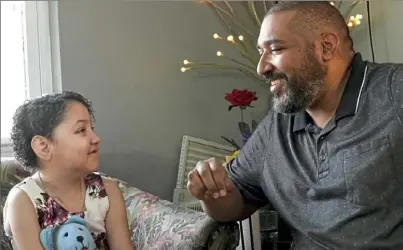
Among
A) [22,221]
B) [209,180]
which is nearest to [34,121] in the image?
[22,221]

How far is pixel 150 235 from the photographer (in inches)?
64.5

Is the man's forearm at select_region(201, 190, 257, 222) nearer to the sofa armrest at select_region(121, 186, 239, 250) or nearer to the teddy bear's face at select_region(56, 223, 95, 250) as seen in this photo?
the sofa armrest at select_region(121, 186, 239, 250)

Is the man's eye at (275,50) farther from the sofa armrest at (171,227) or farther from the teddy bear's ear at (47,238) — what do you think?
the teddy bear's ear at (47,238)

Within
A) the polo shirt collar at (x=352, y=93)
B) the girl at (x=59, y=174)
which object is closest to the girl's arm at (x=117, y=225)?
the girl at (x=59, y=174)

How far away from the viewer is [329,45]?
1395 millimetres

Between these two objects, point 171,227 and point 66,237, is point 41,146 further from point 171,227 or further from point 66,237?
point 171,227

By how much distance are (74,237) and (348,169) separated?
0.66m

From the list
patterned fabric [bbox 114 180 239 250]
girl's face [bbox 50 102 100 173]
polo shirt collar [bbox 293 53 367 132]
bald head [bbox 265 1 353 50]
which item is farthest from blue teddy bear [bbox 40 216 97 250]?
bald head [bbox 265 1 353 50]

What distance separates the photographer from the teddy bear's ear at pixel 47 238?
1346mm

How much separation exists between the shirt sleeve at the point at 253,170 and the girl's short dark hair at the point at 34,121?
46cm

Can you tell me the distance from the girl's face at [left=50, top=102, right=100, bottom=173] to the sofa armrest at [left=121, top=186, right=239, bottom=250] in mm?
296

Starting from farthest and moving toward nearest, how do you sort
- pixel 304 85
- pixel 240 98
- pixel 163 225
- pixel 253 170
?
1. pixel 240 98
2. pixel 163 225
3. pixel 253 170
4. pixel 304 85

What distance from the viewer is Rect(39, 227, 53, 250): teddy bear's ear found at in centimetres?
135

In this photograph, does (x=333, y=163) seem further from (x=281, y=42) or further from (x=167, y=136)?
(x=167, y=136)
